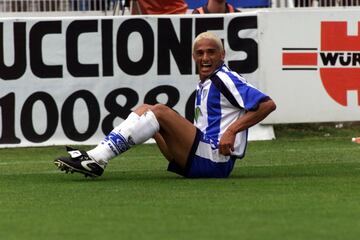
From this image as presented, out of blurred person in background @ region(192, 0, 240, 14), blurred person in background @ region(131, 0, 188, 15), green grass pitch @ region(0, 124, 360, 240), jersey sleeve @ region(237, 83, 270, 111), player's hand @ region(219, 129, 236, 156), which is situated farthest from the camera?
blurred person in background @ region(131, 0, 188, 15)

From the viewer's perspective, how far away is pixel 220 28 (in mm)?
15258

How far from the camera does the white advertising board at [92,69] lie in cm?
1486

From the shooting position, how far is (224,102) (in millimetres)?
10078

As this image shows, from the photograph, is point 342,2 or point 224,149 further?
point 342,2

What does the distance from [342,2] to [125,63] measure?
15.4 feet

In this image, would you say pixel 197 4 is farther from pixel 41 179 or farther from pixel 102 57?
pixel 41 179

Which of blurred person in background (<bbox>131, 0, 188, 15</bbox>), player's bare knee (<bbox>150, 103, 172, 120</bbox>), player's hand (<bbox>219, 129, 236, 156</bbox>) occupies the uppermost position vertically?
blurred person in background (<bbox>131, 0, 188, 15</bbox>)

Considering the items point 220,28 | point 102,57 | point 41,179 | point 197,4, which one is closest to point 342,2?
point 197,4

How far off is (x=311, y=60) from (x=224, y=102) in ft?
18.4

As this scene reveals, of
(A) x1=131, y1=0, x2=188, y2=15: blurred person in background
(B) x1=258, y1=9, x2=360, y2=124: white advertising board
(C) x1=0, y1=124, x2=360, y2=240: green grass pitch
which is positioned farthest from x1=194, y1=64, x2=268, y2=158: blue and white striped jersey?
(A) x1=131, y1=0, x2=188, y2=15: blurred person in background

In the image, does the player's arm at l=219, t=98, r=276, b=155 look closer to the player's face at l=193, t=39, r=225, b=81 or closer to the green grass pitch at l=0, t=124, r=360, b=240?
the green grass pitch at l=0, t=124, r=360, b=240

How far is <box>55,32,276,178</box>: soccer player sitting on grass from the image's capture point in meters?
9.84

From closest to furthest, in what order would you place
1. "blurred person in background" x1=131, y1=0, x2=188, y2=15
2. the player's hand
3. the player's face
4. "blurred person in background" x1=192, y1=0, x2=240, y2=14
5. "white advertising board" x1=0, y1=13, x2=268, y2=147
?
the player's hand → the player's face → "white advertising board" x1=0, y1=13, x2=268, y2=147 → "blurred person in background" x1=192, y1=0, x2=240, y2=14 → "blurred person in background" x1=131, y1=0, x2=188, y2=15

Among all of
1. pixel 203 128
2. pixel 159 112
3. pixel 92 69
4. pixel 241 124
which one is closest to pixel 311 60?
pixel 92 69
